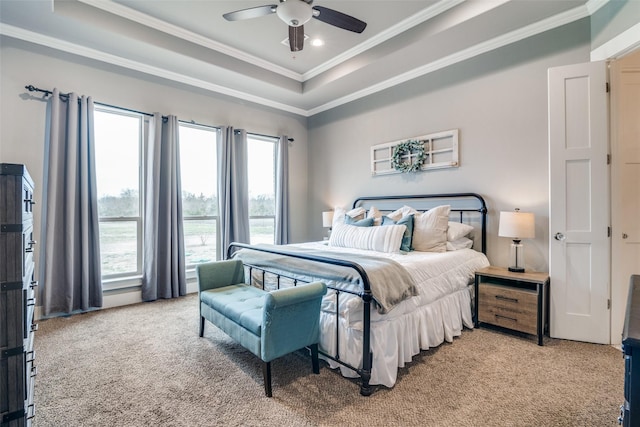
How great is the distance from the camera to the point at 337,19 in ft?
8.39

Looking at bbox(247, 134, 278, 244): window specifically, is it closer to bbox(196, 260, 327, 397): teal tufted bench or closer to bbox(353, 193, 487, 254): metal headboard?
bbox(353, 193, 487, 254): metal headboard

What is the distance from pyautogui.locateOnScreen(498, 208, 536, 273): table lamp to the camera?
2.88 meters

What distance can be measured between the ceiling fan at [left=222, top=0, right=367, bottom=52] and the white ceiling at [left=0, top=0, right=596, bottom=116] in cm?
63

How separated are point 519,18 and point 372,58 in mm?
1528

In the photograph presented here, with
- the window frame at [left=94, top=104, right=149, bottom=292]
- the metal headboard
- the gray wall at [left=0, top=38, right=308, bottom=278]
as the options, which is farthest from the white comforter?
the gray wall at [left=0, top=38, right=308, bottom=278]

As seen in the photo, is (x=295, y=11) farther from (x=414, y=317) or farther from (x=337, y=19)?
(x=414, y=317)

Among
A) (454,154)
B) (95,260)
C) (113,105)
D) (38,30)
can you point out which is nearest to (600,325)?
(454,154)

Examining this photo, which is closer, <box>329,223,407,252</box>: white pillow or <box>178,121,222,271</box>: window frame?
<box>329,223,407,252</box>: white pillow

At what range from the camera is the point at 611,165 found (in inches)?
101

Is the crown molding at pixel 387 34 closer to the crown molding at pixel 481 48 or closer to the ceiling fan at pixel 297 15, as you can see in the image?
the crown molding at pixel 481 48

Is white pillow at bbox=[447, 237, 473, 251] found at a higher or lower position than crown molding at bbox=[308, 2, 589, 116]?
lower

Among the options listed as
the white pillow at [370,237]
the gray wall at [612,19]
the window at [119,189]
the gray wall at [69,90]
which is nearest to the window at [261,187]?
the gray wall at [69,90]

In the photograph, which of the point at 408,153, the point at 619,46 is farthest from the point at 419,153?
the point at 619,46

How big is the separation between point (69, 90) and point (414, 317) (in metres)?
4.34
